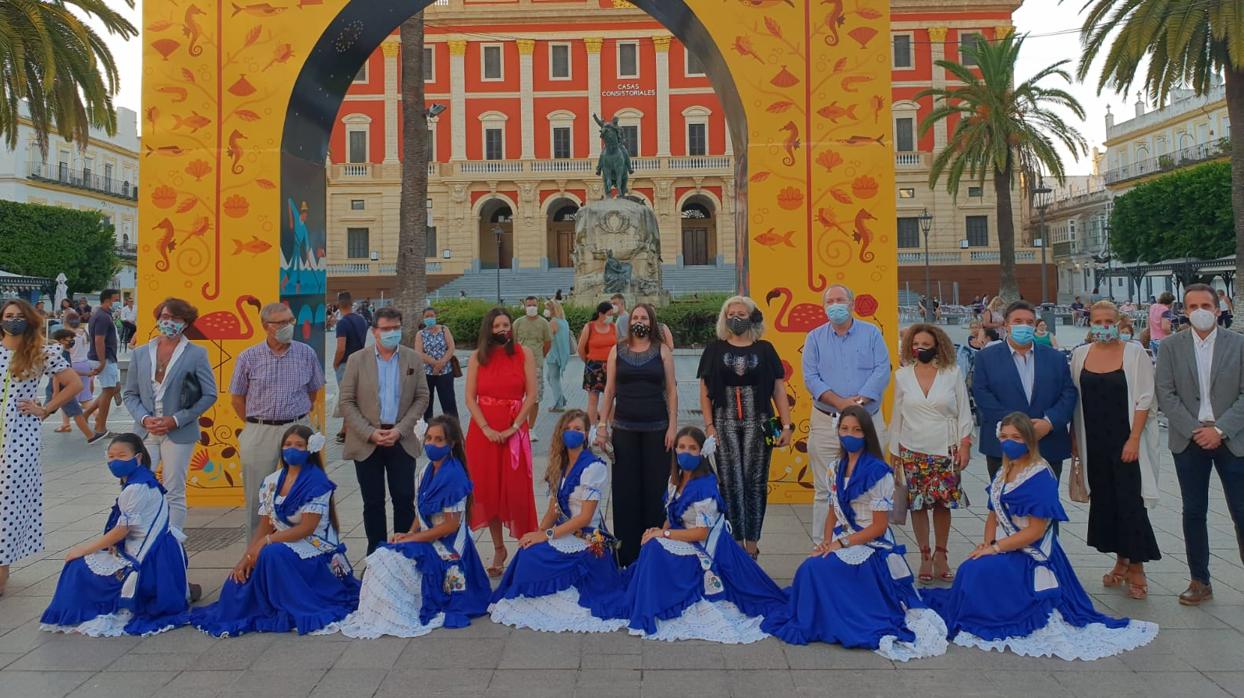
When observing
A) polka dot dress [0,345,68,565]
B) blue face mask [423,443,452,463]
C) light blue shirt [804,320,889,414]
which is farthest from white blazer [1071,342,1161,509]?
polka dot dress [0,345,68,565]

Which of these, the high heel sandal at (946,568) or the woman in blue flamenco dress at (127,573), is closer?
the woman in blue flamenco dress at (127,573)

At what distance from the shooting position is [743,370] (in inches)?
221

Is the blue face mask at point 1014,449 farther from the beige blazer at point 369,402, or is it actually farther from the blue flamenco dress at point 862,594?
the beige blazer at point 369,402

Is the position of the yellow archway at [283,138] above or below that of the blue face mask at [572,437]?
above

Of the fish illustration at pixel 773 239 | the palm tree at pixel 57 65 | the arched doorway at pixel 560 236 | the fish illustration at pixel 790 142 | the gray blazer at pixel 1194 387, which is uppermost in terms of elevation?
the arched doorway at pixel 560 236

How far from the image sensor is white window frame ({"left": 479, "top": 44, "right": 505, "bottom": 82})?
47938 millimetres

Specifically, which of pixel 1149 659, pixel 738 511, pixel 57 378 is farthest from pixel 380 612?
pixel 1149 659

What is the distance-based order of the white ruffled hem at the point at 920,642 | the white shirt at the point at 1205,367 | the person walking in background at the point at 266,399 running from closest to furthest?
1. the white ruffled hem at the point at 920,642
2. the white shirt at the point at 1205,367
3. the person walking in background at the point at 266,399

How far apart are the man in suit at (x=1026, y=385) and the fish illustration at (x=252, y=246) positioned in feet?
19.0

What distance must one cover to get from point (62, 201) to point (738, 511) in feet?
160

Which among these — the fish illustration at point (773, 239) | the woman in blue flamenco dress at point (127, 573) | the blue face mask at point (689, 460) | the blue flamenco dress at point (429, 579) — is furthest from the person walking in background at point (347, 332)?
the blue face mask at point (689, 460)

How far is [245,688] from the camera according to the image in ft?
12.7

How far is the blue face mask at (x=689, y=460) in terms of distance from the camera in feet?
→ 15.8

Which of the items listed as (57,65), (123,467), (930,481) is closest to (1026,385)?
(930,481)
